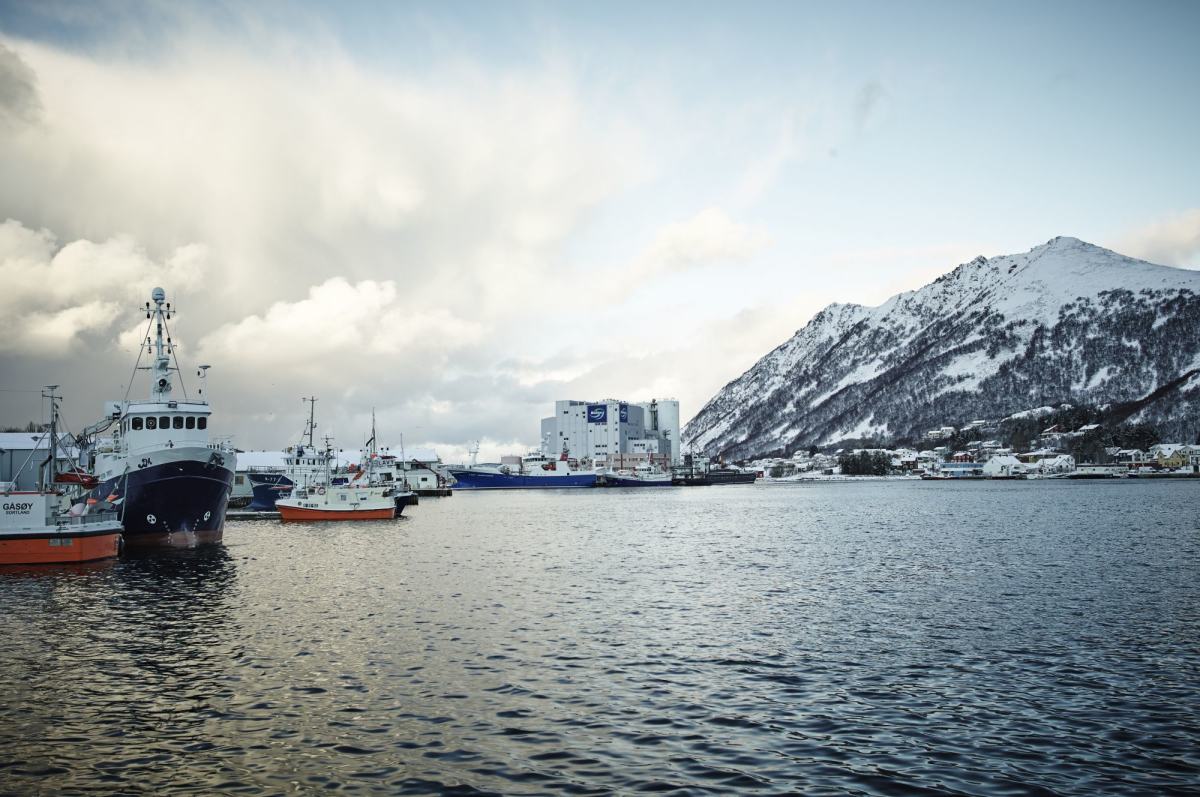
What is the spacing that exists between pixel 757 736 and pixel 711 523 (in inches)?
2939

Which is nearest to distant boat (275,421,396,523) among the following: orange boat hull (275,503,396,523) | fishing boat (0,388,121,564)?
orange boat hull (275,503,396,523)

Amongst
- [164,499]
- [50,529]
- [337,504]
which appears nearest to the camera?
[50,529]

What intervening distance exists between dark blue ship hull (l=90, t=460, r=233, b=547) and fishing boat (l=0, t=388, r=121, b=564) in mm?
6120

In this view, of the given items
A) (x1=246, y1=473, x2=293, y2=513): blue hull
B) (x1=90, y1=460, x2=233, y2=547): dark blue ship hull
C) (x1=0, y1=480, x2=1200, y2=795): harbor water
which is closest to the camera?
(x1=0, y1=480, x2=1200, y2=795): harbor water

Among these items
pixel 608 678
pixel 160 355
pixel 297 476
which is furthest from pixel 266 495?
pixel 608 678

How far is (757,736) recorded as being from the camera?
59.5ft

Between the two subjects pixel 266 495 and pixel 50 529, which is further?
pixel 266 495

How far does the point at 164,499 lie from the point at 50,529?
12015mm

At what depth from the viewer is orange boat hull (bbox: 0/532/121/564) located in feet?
159

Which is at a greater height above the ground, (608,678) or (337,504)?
(337,504)

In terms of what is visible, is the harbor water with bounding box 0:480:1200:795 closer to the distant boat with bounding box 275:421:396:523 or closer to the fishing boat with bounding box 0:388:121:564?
the fishing boat with bounding box 0:388:121:564

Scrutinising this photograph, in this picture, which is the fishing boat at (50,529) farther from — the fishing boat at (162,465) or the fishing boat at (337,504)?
the fishing boat at (337,504)

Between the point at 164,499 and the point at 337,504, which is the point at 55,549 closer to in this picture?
the point at 164,499

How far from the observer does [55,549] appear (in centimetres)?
4978
